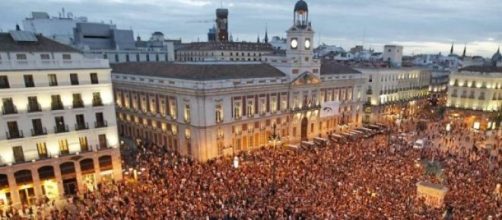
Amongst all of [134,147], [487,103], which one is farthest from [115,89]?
[487,103]

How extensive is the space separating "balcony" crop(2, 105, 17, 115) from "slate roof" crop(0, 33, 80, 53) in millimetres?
4979

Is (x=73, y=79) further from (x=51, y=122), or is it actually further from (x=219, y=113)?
(x=219, y=113)

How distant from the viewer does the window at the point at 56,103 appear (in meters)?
28.0

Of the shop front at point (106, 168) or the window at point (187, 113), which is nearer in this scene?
the shop front at point (106, 168)

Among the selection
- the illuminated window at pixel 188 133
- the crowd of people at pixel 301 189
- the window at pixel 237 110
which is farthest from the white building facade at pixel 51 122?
the window at pixel 237 110

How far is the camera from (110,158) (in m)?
31.4

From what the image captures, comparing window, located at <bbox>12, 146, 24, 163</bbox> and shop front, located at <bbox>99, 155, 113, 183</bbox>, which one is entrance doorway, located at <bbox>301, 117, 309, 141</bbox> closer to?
shop front, located at <bbox>99, 155, 113, 183</bbox>

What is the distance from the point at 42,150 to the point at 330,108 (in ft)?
122

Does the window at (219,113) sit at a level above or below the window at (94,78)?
below

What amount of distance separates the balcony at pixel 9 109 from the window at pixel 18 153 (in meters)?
2.74

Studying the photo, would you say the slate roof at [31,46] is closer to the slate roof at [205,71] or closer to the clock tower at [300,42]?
the slate roof at [205,71]

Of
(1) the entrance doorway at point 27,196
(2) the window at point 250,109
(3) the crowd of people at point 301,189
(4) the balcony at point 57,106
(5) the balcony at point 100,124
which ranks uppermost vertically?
(4) the balcony at point 57,106

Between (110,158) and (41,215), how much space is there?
736 centimetres

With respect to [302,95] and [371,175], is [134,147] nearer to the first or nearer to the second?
[302,95]
